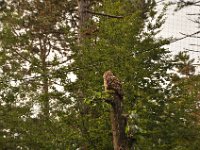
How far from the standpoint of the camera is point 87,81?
12.1 m

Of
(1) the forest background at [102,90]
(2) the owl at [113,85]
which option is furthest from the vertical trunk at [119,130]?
(1) the forest background at [102,90]

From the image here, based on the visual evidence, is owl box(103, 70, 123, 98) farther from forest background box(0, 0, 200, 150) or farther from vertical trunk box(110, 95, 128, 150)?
forest background box(0, 0, 200, 150)

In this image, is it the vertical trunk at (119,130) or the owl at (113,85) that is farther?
the owl at (113,85)

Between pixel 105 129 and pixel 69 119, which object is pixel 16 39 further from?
pixel 105 129

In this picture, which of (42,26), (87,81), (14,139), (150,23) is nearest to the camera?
(87,81)

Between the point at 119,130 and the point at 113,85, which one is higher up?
the point at 113,85

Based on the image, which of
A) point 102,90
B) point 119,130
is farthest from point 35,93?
point 119,130

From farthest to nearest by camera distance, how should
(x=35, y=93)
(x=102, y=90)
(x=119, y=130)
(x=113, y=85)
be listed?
1. (x=35, y=93)
2. (x=102, y=90)
3. (x=113, y=85)
4. (x=119, y=130)

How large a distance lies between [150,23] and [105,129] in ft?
13.5

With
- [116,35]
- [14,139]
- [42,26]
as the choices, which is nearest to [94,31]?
[116,35]

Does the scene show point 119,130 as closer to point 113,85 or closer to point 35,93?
point 113,85

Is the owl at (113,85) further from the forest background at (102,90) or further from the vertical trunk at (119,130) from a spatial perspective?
the forest background at (102,90)

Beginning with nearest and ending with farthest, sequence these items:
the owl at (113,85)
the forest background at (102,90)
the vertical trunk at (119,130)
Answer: the vertical trunk at (119,130), the owl at (113,85), the forest background at (102,90)

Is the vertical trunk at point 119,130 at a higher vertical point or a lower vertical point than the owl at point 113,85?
lower
